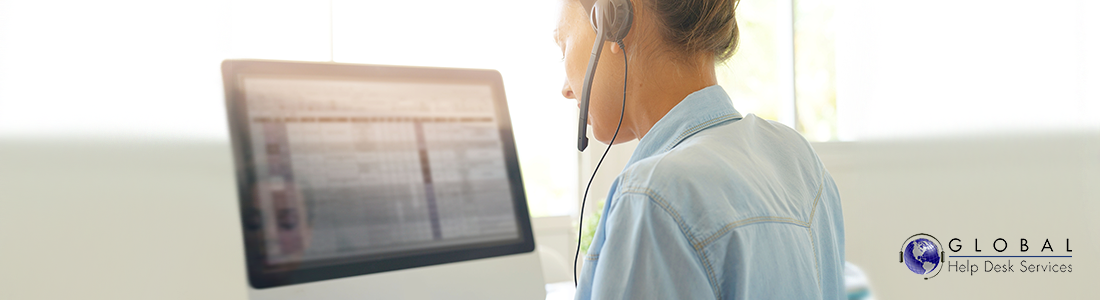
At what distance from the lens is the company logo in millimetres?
1710

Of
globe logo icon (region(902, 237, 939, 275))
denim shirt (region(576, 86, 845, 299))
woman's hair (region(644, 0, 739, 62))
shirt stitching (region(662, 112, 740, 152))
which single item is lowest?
globe logo icon (region(902, 237, 939, 275))

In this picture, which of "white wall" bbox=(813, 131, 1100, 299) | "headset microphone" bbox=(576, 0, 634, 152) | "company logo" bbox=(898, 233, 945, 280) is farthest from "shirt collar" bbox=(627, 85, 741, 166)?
"company logo" bbox=(898, 233, 945, 280)

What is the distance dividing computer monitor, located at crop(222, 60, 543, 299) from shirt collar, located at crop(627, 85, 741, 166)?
191 millimetres

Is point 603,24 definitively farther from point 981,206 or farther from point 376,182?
point 981,206

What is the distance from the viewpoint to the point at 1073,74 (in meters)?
1.65

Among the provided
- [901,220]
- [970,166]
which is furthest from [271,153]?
[970,166]

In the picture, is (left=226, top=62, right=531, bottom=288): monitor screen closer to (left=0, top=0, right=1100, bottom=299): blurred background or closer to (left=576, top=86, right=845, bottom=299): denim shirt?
(left=0, top=0, right=1100, bottom=299): blurred background

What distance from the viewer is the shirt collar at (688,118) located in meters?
0.55

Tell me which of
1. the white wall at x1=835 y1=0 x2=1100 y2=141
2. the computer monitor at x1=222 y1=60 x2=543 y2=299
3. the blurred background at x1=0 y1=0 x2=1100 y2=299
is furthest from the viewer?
the white wall at x1=835 y1=0 x2=1100 y2=141

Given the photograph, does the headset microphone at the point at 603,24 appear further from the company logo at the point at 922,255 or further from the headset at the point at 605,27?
the company logo at the point at 922,255

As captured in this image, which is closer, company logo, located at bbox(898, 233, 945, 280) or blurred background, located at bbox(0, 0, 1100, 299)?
blurred background, located at bbox(0, 0, 1100, 299)

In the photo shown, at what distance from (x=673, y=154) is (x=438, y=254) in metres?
0.31

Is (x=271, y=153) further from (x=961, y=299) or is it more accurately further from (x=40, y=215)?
(x=961, y=299)

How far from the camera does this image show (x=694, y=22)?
22.8 inches
